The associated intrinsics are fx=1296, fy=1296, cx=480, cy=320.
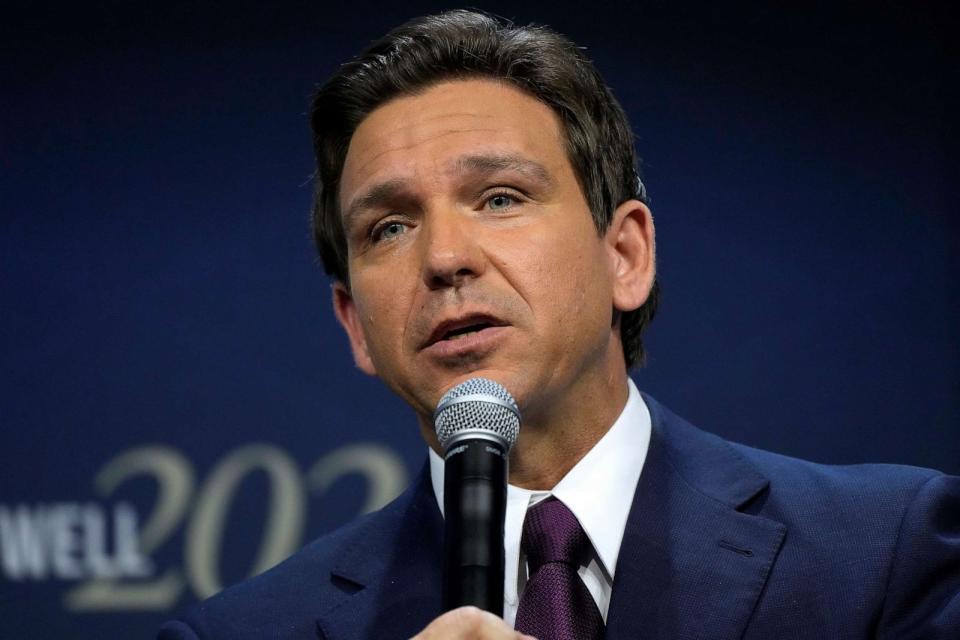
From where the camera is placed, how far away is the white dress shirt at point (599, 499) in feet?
6.22

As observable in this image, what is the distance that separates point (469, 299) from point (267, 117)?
1.81 meters

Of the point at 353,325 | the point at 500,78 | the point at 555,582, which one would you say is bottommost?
the point at 555,582

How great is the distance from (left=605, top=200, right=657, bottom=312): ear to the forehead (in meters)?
0.16

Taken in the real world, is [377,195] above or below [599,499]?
above

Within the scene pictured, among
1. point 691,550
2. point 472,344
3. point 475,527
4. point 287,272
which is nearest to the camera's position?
point 475,527

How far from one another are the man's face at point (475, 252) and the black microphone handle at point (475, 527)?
0.46 m

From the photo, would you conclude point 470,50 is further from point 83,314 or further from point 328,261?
point 83,314

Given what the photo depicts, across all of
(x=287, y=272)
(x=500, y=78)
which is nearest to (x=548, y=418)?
(x=500, y=78)

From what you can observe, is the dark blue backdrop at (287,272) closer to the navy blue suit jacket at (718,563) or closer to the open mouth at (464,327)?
the navy blue suit jacket at (718,563)

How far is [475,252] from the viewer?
1843 millimetres

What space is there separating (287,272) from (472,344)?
63.3 inches

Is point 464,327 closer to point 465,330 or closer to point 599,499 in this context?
point 465,330

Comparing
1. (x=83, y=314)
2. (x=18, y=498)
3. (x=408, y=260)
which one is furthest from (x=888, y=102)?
(x=18, y=498)

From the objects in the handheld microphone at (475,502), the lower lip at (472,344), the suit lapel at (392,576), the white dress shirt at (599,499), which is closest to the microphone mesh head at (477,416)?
the handheld microphone at (475,502)
